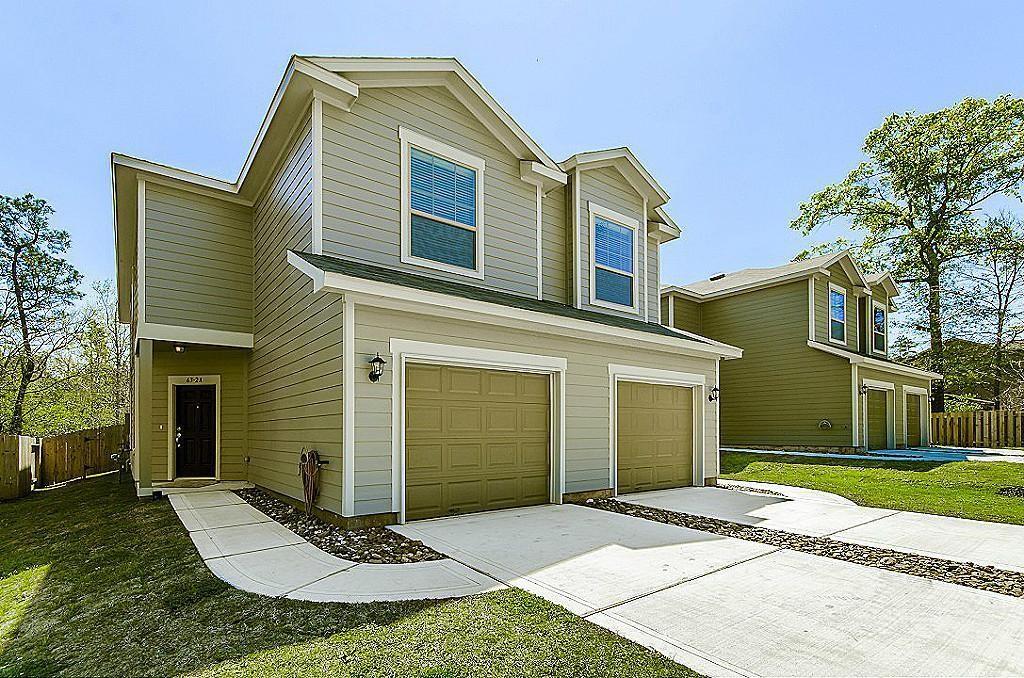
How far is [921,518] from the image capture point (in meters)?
7.14

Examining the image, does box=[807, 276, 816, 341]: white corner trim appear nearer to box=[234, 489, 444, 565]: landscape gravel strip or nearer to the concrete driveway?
the concrete driveway

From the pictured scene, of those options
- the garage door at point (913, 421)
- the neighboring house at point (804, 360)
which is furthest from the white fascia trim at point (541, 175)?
the garage door at point (913, 421)

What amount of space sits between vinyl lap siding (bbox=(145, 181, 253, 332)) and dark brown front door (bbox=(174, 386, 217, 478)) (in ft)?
5.92

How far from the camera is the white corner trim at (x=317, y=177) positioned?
6.78 meters

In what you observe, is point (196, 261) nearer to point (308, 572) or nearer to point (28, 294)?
point (308, 572)

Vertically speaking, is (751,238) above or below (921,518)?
above

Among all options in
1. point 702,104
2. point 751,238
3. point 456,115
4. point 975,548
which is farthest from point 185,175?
point 751,238

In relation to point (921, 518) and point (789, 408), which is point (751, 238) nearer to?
point (789, 408)

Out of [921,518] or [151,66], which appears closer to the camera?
[921,518]

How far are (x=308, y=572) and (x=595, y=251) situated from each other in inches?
294

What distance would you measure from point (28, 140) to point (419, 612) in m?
23.1

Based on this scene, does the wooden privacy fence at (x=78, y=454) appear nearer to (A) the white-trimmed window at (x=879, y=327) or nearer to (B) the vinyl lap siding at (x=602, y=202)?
(B) the vinyl lap siding at (x=602, y=202)

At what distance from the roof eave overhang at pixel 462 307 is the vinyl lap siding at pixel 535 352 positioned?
0.16m

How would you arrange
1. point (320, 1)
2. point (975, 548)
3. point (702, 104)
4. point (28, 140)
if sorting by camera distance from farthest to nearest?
1. point (28, 140)
2. point (702, 104)
3. point (320, 1)
4. point (975, 548)
